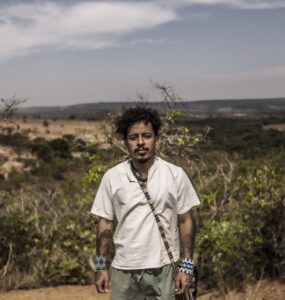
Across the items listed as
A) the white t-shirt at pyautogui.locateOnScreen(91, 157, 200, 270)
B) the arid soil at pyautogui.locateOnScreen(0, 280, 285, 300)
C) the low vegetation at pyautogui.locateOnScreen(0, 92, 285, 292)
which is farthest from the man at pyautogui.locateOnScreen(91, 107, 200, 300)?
the low vegetation at pyautogui.locateOnScreen(0, 92, 285, 292)

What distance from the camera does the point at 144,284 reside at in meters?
2.94

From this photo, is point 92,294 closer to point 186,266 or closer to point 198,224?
point 198,224

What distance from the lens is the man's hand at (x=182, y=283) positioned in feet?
9.55

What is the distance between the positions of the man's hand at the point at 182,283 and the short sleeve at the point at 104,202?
48 centimetres

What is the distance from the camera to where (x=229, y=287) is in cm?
604

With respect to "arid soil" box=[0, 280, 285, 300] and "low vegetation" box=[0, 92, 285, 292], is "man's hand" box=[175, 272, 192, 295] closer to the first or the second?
"arid soil" box=[0, 280, 285, 300]

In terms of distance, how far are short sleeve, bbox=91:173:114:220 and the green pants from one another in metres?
0.31

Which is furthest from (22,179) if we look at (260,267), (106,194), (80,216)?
(106,194)

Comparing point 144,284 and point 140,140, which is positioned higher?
point 140,140

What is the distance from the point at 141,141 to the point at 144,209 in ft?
1.21

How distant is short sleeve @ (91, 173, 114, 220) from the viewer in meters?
3.01

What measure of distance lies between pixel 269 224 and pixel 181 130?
4.61ft

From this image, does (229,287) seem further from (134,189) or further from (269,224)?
(134,189)

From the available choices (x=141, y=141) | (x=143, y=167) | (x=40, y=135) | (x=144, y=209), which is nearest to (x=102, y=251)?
(x=144, y=209)
